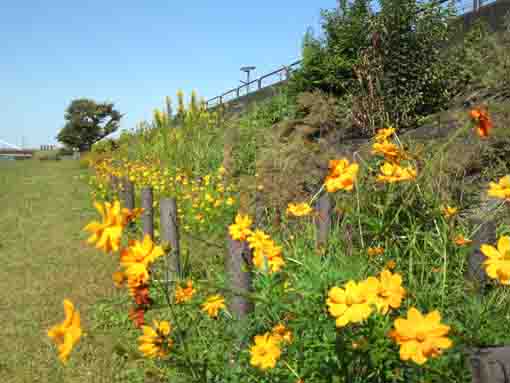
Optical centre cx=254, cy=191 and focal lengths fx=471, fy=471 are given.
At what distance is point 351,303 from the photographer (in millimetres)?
995

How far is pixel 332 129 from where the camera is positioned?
21.2ft

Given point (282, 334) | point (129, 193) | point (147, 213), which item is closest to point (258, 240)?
point (282, 334)

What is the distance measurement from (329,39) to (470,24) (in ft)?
8.07

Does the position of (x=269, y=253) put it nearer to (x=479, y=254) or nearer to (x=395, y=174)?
(x=395, y=174)

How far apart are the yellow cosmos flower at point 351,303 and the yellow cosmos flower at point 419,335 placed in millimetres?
78

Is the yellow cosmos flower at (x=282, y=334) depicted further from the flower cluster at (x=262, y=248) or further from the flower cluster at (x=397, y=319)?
the flower cluster at (x=397, y=319)

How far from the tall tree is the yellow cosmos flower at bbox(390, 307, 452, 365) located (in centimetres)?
4908

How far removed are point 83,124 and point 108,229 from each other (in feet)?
161

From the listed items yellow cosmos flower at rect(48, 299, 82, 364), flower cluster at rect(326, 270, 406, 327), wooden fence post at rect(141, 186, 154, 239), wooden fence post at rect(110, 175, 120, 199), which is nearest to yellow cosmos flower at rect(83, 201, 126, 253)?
yellow cosmos flower at rect(48, 299, 82, 364)

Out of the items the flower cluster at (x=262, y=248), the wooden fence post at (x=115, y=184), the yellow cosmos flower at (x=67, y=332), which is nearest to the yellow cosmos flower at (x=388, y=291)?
the flower cluster at (x=262, y=248)

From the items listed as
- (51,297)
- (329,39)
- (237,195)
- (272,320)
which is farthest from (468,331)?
(329,39)

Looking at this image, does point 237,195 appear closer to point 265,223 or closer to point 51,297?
point 265,223

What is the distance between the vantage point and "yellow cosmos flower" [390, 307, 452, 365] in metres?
0.89

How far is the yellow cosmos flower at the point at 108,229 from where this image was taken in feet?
3.44
